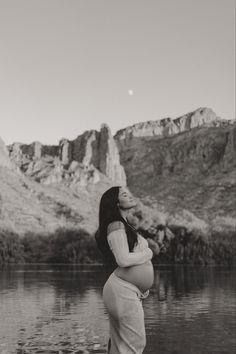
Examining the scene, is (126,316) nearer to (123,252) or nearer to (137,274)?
(137,274)

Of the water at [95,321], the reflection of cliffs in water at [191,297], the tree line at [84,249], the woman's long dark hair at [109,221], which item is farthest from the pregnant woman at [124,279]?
the tree line at [84,249]

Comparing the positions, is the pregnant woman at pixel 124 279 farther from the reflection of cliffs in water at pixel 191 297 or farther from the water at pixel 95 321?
the reflection of cliffs in water at pixel 191 297

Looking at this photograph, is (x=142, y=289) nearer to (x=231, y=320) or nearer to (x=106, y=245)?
(x=106, y=245)

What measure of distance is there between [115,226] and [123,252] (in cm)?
36

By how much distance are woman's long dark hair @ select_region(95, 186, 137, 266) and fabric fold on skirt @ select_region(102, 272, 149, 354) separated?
1.53ft

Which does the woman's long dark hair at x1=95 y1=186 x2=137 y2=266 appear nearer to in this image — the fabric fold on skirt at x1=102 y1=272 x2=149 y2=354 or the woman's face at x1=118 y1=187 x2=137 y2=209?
the woman's face at x1=118 y1=187 x2=137 y2=209

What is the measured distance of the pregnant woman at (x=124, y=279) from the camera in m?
6.83

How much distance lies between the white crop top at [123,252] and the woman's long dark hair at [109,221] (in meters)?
0.14

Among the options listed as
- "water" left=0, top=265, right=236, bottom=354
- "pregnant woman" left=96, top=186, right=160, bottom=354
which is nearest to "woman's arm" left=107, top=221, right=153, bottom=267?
"pregnant woman" left=96, top=186, right=160, bottom=354

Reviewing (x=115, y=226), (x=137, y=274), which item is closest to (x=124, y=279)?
(x=137, y=274)

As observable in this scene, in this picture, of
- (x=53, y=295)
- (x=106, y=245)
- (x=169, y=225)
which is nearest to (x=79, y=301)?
(x=53, y=295)

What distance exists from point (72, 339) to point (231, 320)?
573 inches

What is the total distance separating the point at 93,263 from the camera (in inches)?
6240

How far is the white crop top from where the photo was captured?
6801 mm
